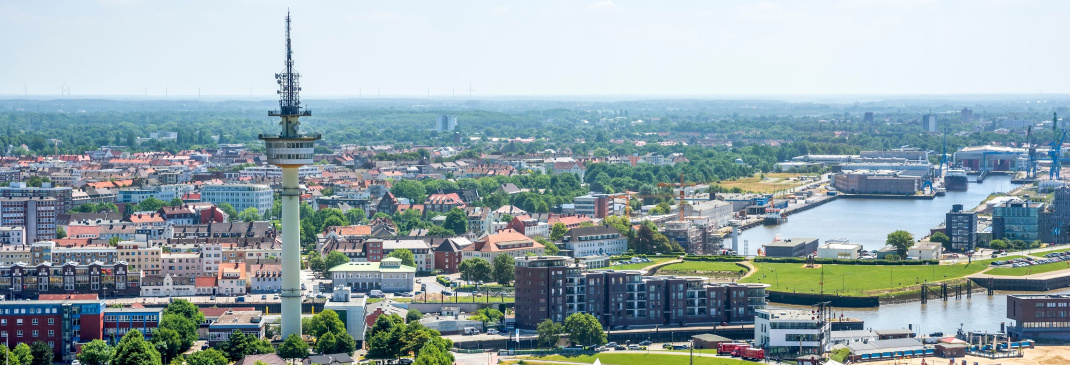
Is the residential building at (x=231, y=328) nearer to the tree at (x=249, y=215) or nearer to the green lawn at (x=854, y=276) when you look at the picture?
the green lawn at (x=854, y=276)

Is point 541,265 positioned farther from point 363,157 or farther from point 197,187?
point 363,157

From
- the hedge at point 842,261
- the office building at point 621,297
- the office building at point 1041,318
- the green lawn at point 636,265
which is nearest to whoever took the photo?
the office building at point 1041,318

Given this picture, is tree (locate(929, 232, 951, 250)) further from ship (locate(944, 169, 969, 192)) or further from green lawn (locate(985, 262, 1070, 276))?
ship (locate(944, 169, 969, 192))

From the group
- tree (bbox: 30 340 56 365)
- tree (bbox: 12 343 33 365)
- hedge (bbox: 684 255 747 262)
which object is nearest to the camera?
tree (bbox: 12 343 33 365)

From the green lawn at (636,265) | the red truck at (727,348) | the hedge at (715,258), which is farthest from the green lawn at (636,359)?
the hedge at (715,258)

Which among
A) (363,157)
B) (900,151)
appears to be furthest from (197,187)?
(900,151)

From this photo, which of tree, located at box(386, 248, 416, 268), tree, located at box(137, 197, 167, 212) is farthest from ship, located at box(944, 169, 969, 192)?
tree, located at box(386, 248, 416, 268)
